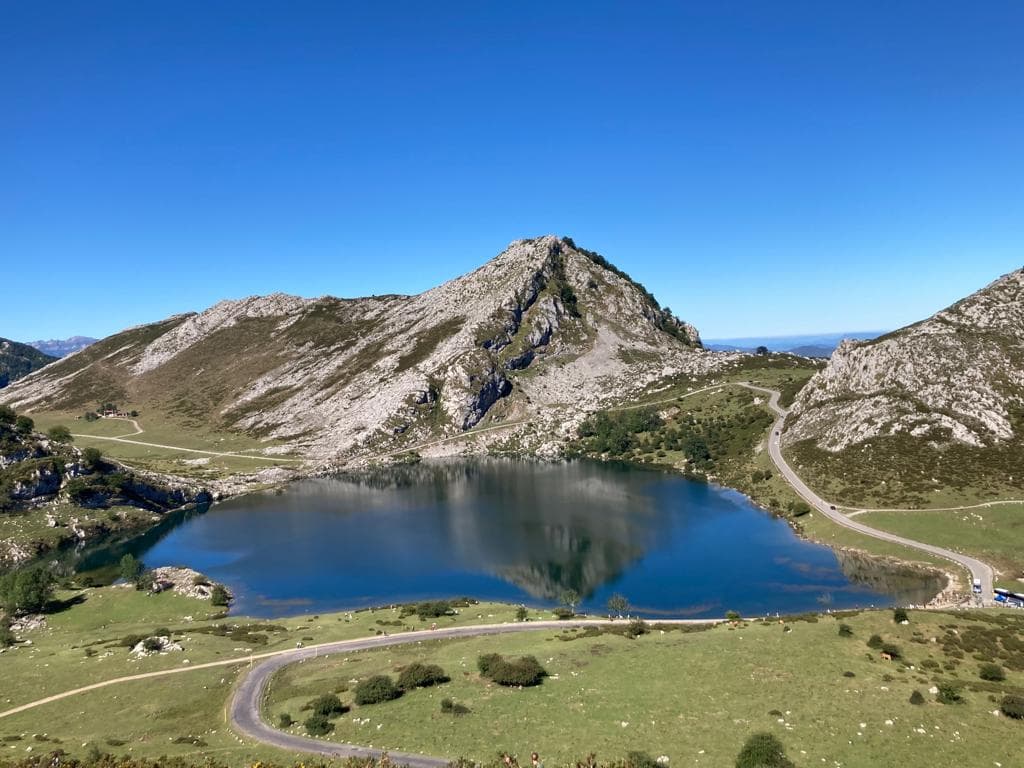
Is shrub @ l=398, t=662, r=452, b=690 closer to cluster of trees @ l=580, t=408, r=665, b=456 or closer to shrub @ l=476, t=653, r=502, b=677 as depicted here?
shrub @ l=476, t=653, r=502, b=677

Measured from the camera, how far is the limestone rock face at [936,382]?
119438 millimetres

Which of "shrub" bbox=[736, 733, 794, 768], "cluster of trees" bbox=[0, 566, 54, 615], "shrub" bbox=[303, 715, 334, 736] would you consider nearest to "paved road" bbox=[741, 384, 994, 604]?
"shrub" bbox=[736, 733, 794, 768]

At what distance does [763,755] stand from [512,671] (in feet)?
66.2

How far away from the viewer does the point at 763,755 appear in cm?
3134

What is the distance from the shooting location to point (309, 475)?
185750 mm

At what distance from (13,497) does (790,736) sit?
158209 mm

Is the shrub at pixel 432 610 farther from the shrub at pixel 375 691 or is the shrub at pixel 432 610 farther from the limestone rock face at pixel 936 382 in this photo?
the limestone rock face at pixel 936 382

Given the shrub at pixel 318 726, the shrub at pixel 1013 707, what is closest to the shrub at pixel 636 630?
the shrub at pixel 1013 707

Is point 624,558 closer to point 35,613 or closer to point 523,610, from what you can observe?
point 523,610

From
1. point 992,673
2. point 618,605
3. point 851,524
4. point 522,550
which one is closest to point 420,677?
point 618,605

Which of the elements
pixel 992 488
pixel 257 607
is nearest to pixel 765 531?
pixel 992 488

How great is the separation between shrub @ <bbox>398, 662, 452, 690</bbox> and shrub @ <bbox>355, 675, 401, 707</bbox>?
31.6 inches

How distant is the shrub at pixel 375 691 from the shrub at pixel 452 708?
4.78 metres

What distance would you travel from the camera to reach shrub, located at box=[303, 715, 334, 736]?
39.0 metres
